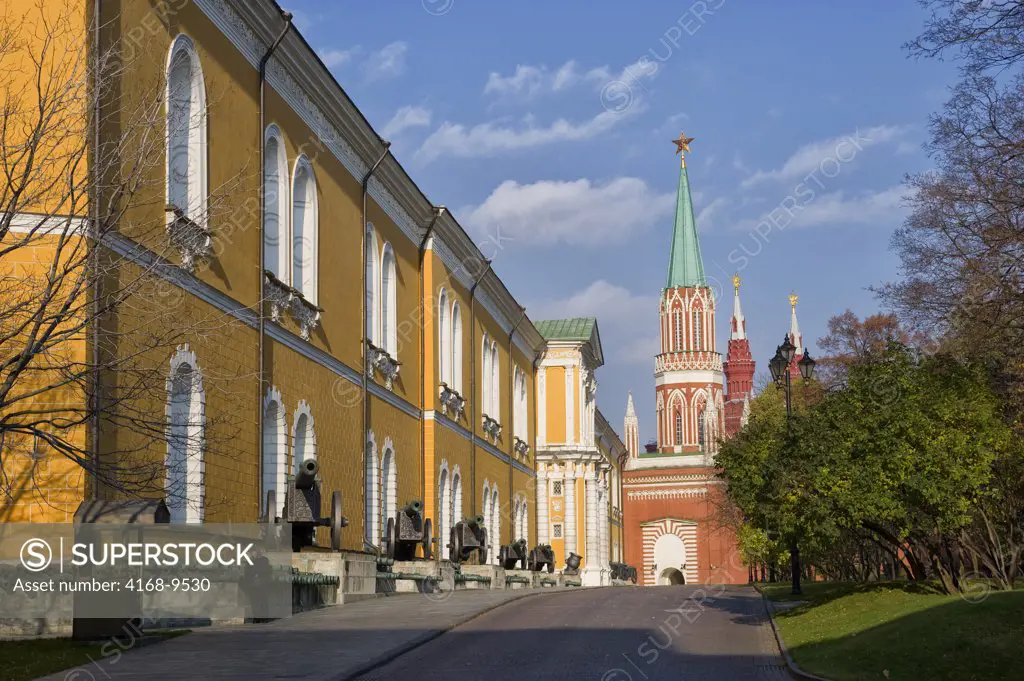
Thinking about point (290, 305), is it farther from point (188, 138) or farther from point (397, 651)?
point (397, 651)

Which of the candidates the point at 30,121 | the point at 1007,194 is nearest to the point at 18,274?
the point at 30,121

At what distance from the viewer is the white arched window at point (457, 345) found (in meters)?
46.0

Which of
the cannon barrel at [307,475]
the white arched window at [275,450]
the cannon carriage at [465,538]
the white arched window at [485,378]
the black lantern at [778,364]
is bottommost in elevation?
the cannon carriage at [465,538]

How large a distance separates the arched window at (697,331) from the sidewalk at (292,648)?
111 m

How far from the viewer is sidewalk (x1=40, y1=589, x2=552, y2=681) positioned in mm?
14250

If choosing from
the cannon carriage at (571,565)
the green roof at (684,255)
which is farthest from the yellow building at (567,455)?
the green roof at (684,255)

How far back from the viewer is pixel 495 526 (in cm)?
5325

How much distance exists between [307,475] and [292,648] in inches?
280

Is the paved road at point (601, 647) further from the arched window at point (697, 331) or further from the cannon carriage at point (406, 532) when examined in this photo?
the arched window at point (697, 331)

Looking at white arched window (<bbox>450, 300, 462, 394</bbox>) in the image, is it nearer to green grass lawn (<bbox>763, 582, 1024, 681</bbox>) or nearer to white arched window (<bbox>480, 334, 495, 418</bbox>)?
white arched window (<bbox>480, 334, 495, 418</bbox>)

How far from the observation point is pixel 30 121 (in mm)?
18562

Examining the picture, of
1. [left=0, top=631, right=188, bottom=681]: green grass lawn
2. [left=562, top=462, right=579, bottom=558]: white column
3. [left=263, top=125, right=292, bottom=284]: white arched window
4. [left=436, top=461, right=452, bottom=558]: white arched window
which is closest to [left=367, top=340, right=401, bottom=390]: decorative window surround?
[left=436, top=461, right=452, bottom=558]: white arched window

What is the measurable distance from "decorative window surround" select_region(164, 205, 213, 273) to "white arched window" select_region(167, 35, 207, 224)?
12.5 inches

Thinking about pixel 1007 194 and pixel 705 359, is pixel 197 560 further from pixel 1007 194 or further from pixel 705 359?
pixel 705 359
